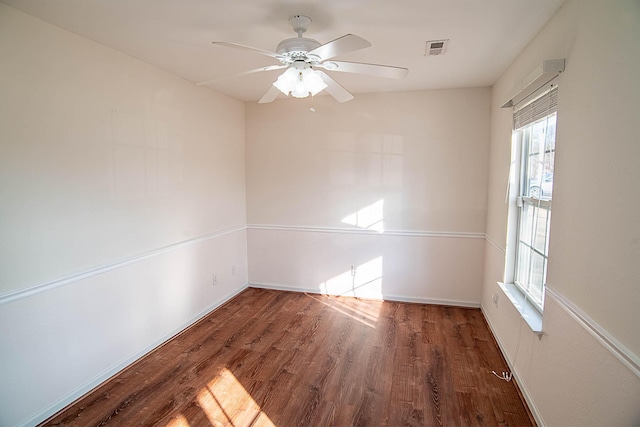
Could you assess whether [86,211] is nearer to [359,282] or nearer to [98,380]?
[98,380]

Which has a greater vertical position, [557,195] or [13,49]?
[13,49]

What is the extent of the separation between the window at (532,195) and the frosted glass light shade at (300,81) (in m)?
1.41

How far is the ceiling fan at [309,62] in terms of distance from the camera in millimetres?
1678

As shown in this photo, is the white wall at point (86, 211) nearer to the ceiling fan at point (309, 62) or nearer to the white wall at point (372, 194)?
the white wall at point (372, 194)

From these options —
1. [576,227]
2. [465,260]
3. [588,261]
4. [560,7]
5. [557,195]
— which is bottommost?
[465,260]

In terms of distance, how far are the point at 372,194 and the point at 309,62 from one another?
90.2 inches

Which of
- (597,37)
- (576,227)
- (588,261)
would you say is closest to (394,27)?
(597,37)

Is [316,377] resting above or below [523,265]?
below

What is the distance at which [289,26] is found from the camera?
83.0 inches

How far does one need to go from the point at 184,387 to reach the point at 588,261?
2610 millimetres

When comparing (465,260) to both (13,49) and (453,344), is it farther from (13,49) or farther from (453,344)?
(13,49)

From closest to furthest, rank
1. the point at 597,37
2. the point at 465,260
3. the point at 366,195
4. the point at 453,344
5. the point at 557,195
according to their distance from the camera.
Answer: the point at 597,37 < the point at 557,195 < the point at 453,344 < the point at 465,260 < the point at 366,195

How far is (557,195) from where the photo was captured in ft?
5.95

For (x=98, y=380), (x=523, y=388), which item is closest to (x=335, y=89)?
(x=523, y=388)
